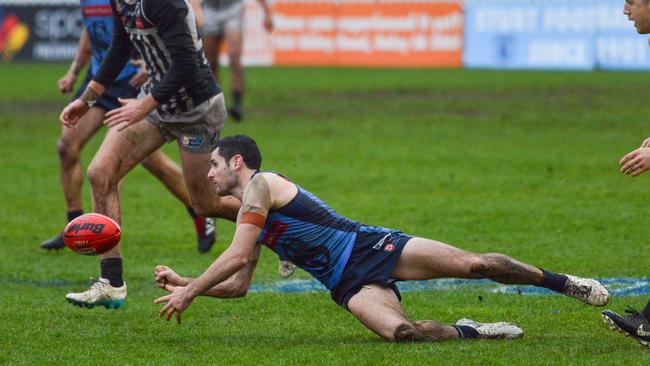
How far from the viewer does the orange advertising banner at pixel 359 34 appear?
98.2 feet

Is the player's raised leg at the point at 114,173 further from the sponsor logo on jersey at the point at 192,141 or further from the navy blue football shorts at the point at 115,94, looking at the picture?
the navy blue football shorts at the point at 115,94

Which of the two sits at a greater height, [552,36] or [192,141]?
[192,141]

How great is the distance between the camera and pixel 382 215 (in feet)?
36.8

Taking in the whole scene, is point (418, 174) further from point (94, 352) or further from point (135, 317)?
point (94, 352)

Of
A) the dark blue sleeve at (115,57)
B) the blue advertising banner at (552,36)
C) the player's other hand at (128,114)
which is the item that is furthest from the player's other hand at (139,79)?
the blue advertising banner at (552,36)

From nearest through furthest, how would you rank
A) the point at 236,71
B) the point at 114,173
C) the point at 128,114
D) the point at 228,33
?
the point at 128,114 → the point at 114,173 → the point at 236,71 → the point at 228,33

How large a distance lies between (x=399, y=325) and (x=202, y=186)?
2099mm

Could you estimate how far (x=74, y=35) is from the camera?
31328mm

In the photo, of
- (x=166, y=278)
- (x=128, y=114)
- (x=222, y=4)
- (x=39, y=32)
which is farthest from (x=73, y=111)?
(x=39, y=32)

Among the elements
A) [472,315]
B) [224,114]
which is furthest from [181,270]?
[472,315]

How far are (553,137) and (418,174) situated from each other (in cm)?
360

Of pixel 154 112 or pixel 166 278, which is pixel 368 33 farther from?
Result: pixel 166 278

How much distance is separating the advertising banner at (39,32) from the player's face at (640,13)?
25542mm

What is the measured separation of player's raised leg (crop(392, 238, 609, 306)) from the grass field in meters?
0.24
